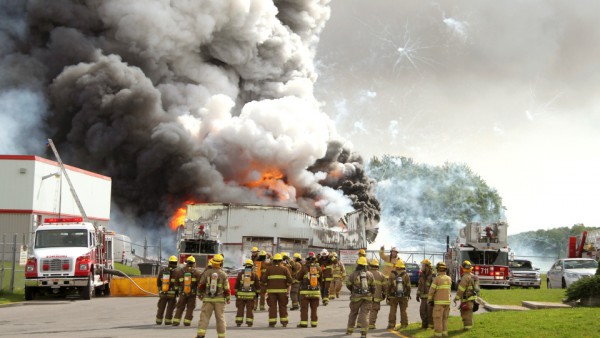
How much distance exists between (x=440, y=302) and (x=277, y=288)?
188 inches

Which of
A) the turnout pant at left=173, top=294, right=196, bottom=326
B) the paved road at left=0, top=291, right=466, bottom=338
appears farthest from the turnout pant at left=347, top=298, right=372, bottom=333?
the turnout pant at left=173, top=294, right=196, bottom=326

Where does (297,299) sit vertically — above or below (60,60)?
below

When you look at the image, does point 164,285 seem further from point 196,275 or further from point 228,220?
point 228,220

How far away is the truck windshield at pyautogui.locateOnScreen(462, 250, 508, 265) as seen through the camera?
120ft

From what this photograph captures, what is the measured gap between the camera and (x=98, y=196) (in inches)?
2334

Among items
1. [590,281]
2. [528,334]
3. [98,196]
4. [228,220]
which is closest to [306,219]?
[228,220]

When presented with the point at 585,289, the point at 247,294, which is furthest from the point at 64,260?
the point at 585,289

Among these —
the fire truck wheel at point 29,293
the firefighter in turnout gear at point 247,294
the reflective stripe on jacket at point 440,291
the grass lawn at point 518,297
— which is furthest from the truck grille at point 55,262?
the reflective stripe on jacket at point 440,291

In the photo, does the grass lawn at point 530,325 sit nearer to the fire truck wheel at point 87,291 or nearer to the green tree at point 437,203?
the fire truck wheel at point 87,291

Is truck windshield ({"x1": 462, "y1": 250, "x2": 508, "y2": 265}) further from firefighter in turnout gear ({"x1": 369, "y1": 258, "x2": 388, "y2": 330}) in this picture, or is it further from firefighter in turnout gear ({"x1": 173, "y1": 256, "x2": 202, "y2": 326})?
firefighter in turnout gear ({"x1": 173, "y1": 256, "x2": 202, "y2": 326})

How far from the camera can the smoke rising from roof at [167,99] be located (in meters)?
66.9

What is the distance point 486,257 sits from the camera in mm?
36906

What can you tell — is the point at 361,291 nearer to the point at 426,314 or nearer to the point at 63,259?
the point at 426,314

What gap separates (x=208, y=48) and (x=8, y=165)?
103 ft
